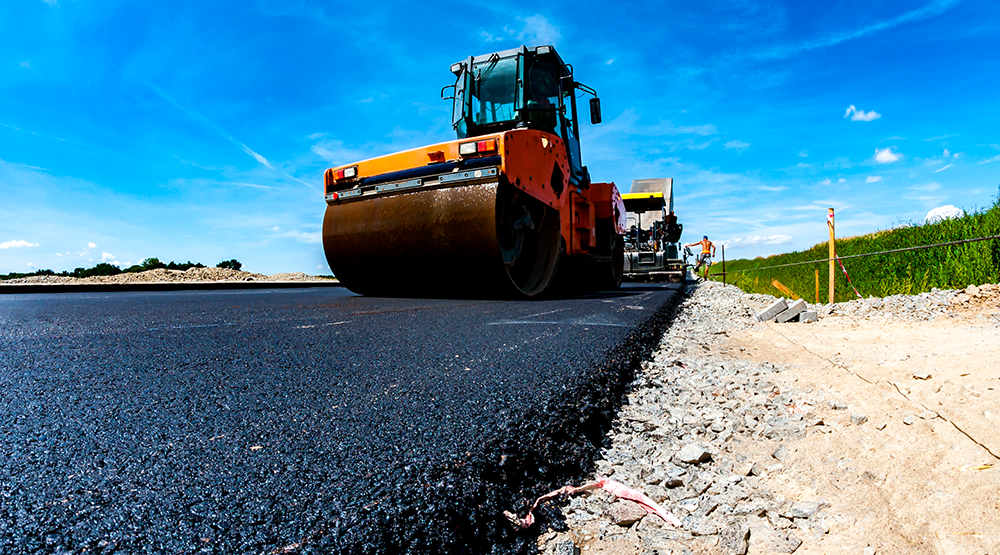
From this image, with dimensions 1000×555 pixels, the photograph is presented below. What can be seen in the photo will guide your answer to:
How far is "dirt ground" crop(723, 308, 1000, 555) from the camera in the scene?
4.06 ft

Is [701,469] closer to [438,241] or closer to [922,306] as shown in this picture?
[438,241]

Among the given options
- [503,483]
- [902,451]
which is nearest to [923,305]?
[902,451]

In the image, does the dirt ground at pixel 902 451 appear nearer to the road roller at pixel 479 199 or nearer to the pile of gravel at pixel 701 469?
the pile of gravel at pixel 701 469

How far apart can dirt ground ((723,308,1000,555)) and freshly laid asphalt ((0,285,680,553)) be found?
0.64 metres

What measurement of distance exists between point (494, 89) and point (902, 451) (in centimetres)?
603

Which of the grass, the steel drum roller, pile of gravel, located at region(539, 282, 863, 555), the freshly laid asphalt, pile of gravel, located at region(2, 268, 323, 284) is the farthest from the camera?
pile of gravel, located at region(2, 268, 323, 284)

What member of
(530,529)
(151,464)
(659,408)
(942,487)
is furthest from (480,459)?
(942,487)

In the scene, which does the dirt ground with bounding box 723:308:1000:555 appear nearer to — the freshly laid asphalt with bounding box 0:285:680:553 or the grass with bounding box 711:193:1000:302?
the freshly laid asphalt with bounding box 0:285:680:553

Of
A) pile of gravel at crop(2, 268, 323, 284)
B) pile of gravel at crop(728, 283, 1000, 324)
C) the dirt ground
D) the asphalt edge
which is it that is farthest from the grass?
pile of gravel at crop(2, 268, 323, 284)

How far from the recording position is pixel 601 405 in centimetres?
189

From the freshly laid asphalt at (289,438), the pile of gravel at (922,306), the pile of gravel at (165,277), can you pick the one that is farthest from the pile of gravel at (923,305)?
the pile of gravel at (165,277)

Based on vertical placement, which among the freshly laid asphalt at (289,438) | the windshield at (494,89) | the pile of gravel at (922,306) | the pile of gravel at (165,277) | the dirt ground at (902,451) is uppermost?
the windshield at (494,89)

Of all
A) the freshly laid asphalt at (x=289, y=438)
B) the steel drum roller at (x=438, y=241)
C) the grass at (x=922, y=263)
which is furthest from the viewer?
the grass at (x=922, y=263)

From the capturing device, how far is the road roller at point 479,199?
5.17 m
